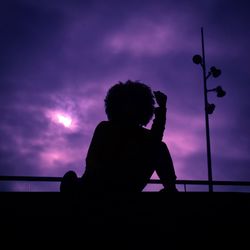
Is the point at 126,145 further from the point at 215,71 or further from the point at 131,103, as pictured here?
the point at 215,71

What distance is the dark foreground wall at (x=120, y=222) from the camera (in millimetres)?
1951

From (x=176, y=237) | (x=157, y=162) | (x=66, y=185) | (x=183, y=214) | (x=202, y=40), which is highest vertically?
(x=202, y=40)

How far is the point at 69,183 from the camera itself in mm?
2281

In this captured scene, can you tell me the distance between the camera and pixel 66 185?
2277 millimetres

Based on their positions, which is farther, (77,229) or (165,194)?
(165,194)

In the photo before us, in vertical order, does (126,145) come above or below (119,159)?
above

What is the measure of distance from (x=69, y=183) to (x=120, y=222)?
0.47 metres

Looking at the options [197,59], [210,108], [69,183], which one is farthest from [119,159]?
[197,59]

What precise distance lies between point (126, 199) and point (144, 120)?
2.37 feet

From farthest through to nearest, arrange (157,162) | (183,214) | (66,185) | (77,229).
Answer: (157,162) → (66,185) → (183,214) → (77,229)

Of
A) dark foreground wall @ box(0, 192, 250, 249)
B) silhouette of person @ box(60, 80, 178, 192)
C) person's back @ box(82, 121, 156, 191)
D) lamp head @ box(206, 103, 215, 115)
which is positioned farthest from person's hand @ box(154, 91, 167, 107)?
lamp head @ box(206, 103, 215, 115)

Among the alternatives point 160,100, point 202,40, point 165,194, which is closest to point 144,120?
point 160,100

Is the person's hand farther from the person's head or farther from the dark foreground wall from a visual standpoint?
the dark foreground wall

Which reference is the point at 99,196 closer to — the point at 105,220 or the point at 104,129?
the point at 105,220
